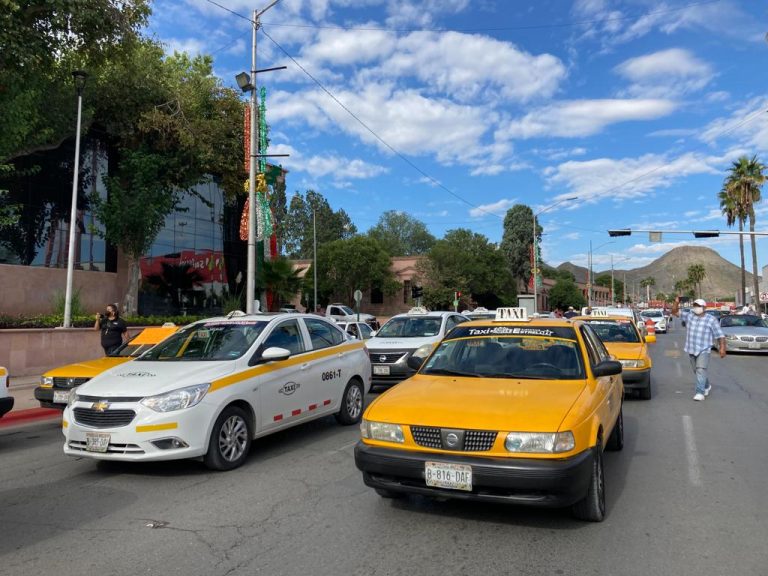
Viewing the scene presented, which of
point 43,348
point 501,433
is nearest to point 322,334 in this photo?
point 501,433

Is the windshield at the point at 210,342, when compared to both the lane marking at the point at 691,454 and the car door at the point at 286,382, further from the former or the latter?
the lane marking at the point at 691,454

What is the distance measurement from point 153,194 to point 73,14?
892 cm

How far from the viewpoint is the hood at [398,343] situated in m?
11.4

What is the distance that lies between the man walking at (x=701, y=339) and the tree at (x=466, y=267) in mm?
39231

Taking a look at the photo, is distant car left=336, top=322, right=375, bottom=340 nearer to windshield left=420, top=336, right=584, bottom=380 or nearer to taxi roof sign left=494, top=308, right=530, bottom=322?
taxi roof sign left=494, top=308, right=530, bottom=322

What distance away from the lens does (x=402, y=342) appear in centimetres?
1169

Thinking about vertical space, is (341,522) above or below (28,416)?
above

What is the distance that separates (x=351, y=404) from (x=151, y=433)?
3.60 meters

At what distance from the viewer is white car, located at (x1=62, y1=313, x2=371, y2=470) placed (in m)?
5.64

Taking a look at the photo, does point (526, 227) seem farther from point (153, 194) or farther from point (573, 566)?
point (573, 566)

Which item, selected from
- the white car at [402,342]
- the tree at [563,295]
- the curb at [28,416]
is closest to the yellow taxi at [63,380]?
the curb at [28,416]

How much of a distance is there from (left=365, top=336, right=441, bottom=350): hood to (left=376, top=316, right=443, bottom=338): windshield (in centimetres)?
44

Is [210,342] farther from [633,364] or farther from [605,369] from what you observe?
[633,364]

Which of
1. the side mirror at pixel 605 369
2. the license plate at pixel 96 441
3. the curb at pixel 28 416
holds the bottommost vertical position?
the curb at pixel 28 416
